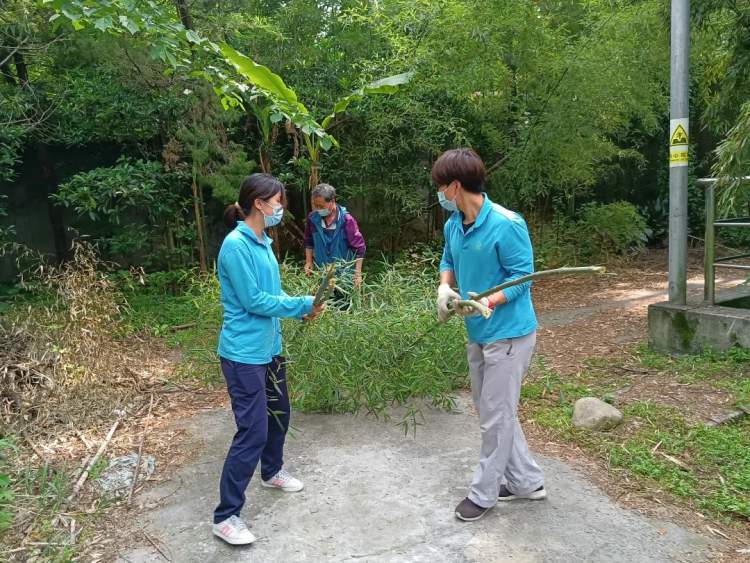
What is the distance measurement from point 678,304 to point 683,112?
1.43m

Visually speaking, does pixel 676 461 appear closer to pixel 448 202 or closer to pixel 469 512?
pixel 469 512

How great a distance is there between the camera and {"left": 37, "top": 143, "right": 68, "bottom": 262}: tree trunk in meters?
7.50

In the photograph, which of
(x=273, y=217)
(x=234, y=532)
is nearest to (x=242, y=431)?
(x=234, y=532)

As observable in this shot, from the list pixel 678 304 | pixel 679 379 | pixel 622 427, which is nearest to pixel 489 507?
pixel 622 427

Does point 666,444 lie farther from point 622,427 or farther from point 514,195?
point 514,195

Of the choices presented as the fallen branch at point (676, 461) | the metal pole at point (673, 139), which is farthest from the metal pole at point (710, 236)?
the fallen branch at point (676, 461)

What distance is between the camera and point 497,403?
2648 mm

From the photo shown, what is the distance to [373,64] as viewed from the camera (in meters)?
7.23

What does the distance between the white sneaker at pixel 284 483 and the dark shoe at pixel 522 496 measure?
36.6 inches

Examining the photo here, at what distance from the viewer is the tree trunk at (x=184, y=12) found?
641 cm

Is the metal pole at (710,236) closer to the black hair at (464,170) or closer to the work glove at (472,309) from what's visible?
the black hair at (464,170)

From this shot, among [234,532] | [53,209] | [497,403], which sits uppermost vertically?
[53,209]

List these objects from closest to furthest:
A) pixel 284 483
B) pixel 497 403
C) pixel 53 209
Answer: pixel 497 403 → pixel 284 483 → pixel 53 209

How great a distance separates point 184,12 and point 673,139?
4704 millimetres
